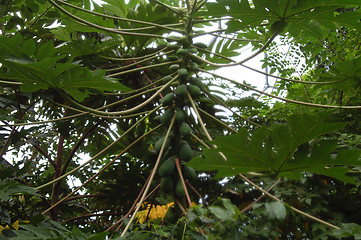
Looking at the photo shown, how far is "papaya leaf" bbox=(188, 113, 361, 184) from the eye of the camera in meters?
0.86

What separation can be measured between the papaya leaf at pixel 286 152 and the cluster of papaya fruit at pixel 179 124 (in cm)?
A: 24

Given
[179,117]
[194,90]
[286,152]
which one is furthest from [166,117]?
[286,152]

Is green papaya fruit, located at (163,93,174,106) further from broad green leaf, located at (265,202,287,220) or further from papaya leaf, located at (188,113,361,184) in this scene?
broad green leaf, located at (265,202,287,220)

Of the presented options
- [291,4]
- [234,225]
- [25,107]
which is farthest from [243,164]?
[25,107]

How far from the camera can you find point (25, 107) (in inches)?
75.0

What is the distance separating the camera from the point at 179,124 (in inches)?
52.0

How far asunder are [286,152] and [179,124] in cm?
49

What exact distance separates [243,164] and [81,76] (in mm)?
640

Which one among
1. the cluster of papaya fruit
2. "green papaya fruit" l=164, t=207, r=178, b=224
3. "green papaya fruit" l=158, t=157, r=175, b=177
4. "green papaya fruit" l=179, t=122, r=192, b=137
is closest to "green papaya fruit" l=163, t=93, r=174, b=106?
the cluster of papaya fruit

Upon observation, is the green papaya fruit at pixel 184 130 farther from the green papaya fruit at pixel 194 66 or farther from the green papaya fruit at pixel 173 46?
the green papaya fruit at pixel 173 46

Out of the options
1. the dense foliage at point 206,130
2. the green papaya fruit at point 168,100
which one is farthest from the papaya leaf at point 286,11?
the green papaya fruit at point 168,100

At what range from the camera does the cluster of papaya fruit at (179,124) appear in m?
1.21

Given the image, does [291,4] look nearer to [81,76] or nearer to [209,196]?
[81,76]

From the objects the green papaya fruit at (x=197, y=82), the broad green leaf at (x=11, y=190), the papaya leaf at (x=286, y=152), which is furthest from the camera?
the green papaya fruit at (x=197, y=82)
